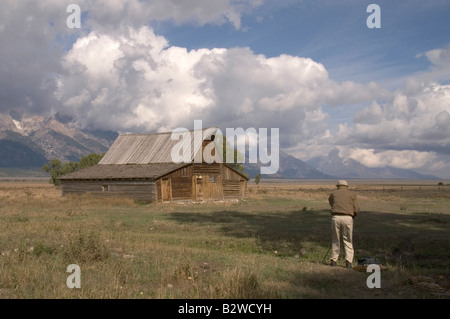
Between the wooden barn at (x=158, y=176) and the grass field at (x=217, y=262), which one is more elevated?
the wooden barn at (x=158, y=176)

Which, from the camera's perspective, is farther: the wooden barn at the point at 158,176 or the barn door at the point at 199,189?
the barn door at the point at 199,189

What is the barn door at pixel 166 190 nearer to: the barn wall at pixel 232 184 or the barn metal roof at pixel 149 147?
the barn metal roof at pixel 149 147

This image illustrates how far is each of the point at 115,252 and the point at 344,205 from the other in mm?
6512

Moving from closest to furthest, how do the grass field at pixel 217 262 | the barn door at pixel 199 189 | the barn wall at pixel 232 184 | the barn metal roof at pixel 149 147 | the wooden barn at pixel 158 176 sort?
1. the grass field at pixel 217 262
2. the wooden barn at pixel 158 176
3. the barn door at pixel 199 189
4. the barn metal roof at pixel 149 147
5. the barn wall at pixel 232 184

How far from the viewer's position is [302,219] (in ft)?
78.1

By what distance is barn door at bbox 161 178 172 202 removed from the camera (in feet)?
125

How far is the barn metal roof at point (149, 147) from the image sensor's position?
42531mm

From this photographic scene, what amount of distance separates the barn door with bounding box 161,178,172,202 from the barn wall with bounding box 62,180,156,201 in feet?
2.86

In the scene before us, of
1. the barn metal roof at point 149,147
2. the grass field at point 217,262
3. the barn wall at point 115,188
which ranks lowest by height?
the grass field at point 217,262

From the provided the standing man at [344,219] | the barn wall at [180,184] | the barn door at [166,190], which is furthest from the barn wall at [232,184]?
the standing man at [344,219]

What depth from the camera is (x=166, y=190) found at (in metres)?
38.5

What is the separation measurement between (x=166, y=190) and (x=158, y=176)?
6.29 ft
